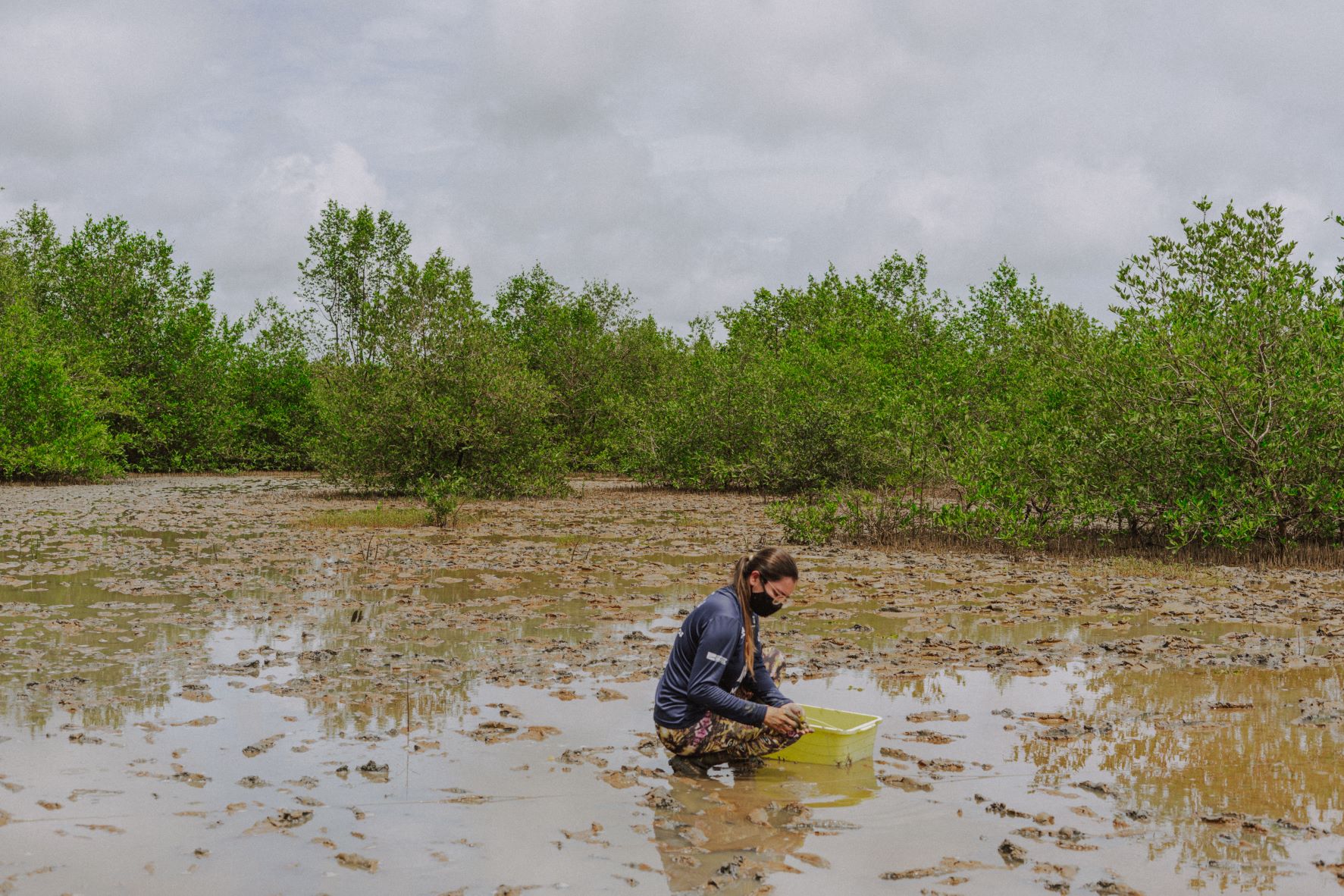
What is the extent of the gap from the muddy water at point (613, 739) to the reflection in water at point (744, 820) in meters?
0.02

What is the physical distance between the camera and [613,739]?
23.9 feet

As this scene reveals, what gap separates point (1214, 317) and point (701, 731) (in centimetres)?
1330

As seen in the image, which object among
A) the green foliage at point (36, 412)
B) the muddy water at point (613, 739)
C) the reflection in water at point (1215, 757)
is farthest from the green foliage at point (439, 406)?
the reflection in water at point (1215, 757)

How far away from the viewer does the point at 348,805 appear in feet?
19.2

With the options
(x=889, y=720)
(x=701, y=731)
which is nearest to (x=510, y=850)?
A: (x=701, y=731)

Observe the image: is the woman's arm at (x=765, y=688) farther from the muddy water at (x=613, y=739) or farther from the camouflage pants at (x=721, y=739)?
the muddy water at (x=613, y=739)

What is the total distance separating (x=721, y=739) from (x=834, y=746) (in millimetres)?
661

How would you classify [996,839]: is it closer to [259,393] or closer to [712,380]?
[712,380]

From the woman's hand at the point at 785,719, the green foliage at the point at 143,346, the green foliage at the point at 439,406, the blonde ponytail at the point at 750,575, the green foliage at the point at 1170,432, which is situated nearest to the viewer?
the woman's hand at the point at 785,719

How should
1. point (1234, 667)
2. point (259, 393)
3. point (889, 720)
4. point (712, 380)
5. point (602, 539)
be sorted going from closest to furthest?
point (889, 720)
point (1234, 667)
point (602, 539)
point (712, 380)
point (259, 393)

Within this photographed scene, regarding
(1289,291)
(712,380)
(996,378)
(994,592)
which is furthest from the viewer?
(996,378)

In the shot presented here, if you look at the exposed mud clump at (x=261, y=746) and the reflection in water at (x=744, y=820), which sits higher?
the exposed mud clump at (x=261, y=746)

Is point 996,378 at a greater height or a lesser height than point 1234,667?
greater

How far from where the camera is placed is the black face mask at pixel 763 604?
6668mm
